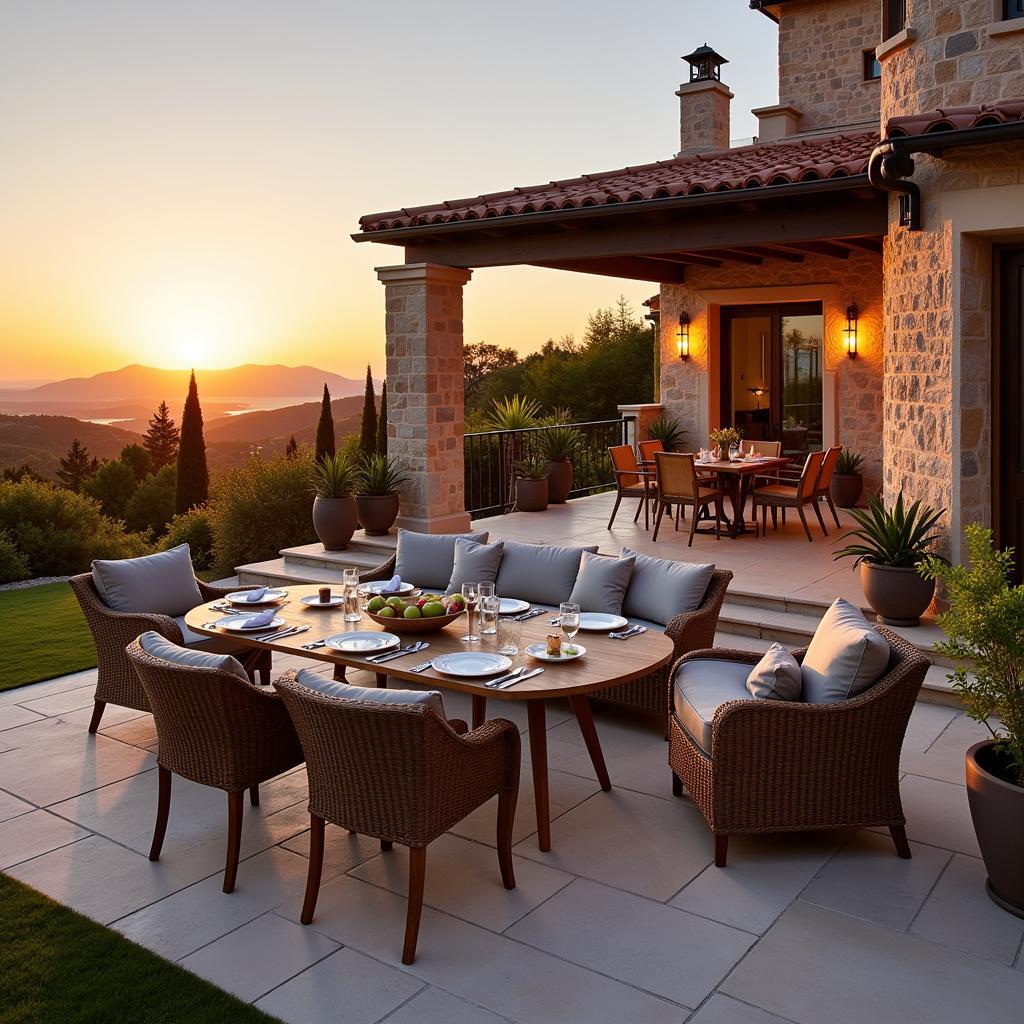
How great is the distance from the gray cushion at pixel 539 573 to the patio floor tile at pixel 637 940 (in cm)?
227

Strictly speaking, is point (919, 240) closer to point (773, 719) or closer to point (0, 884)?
point (773, 719)

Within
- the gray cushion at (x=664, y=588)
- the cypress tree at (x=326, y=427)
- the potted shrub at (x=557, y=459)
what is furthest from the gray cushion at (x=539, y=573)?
the cypress tree at (x=326, y=427)

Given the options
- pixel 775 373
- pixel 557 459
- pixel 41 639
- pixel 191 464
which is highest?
pixel 775 373

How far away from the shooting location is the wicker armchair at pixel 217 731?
3.49 metres

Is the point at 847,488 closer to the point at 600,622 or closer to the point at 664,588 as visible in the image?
the point at 664,588

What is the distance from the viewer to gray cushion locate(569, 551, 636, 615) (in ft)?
16.8

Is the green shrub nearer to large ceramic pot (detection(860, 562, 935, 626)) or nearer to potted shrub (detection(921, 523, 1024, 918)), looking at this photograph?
large ceramic pot (detection(860, 562, 935, 626))

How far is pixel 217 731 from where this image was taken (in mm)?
3549

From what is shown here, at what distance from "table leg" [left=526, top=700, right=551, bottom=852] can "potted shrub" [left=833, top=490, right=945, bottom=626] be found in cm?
286

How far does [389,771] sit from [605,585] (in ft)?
7.51

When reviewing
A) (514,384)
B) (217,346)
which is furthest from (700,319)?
(514,384)

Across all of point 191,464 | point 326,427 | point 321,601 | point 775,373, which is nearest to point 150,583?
point 321,601

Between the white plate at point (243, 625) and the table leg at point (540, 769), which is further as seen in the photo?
the white plate at point (243, 625)

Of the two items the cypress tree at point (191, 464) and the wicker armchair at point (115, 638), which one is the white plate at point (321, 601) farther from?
the cypress tree at point (191, 464)
